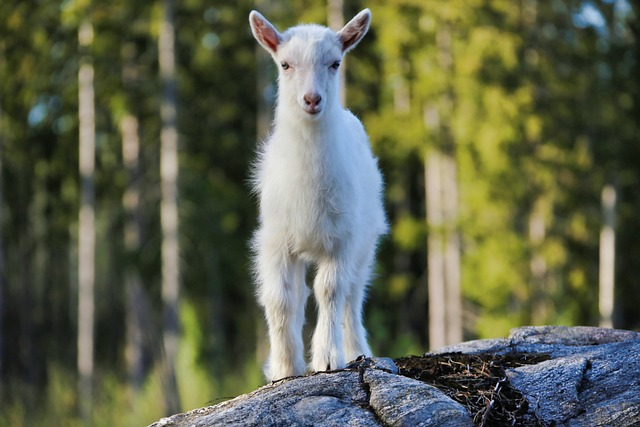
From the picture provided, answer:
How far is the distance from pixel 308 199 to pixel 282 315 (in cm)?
86

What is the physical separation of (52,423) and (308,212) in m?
16.5

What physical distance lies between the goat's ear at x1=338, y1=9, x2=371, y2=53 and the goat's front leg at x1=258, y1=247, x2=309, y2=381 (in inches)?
63.1

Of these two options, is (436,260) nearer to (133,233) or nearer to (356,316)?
(133,233)

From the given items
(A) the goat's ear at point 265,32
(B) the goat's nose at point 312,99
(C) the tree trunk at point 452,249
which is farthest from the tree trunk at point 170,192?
(B) the goat's nose at point 312,99

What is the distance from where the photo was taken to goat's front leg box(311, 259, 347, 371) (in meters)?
6.65

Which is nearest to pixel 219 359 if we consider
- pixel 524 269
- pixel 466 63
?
pixel 524 269

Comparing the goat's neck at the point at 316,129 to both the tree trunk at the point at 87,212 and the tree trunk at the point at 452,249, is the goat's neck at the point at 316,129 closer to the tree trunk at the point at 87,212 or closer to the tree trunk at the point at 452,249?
the tree trunk at the point at 452,249

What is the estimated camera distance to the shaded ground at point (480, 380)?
5.84 meters

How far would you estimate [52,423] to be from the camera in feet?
70.2

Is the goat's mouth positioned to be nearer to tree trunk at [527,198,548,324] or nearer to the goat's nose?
the goat's nose

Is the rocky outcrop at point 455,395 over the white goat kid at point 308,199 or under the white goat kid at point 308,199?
under

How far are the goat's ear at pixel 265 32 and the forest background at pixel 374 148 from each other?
12.1m

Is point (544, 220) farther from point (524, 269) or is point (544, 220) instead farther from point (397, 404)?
point (397, 404)

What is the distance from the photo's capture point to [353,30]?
272 inches
